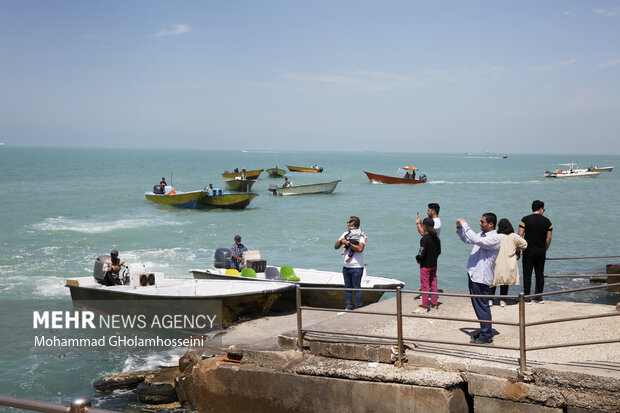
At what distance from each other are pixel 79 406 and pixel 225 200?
3716 centimetres

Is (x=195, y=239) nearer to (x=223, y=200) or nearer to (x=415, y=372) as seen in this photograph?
(x=223, y=200)

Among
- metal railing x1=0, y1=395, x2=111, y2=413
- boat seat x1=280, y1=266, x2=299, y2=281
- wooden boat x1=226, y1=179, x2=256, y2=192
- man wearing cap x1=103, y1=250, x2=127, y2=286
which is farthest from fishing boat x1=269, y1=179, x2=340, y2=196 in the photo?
metal railing x1=0, y1=395, x2=111, y2=413

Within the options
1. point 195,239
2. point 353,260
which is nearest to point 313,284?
point 353,260

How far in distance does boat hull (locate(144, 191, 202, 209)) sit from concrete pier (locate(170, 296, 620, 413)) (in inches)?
1190

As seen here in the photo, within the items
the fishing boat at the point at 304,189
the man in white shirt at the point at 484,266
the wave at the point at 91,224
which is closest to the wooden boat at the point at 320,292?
the man in white shirt at the point at 484,266

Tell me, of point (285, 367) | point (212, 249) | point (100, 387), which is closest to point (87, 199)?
point (212, 249)

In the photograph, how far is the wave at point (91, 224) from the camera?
1252 inches

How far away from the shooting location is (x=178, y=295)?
11.9 m

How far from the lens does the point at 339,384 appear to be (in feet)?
22.7

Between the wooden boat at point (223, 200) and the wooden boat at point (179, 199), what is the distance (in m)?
0.44

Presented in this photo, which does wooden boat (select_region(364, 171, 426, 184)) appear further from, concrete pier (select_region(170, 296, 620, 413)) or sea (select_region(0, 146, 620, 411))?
concrete pier (select_region(170, 296, 620, 413))

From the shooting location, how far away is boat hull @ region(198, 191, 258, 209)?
39.0 metres

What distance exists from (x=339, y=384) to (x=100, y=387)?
182 inches

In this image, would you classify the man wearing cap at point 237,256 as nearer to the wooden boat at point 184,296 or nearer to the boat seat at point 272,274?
the boat seat at point 272,274
